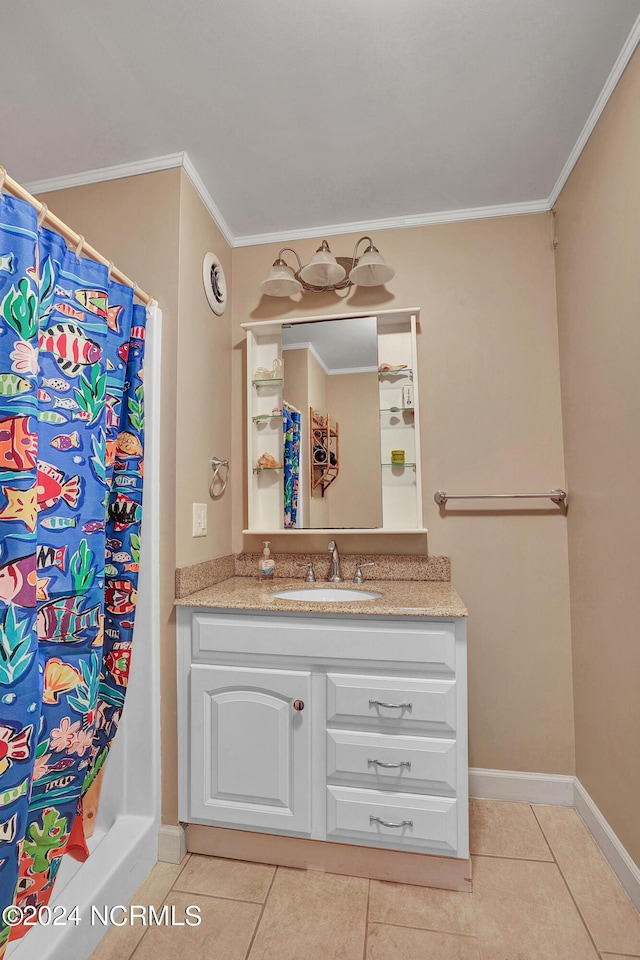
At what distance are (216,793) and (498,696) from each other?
1.16m

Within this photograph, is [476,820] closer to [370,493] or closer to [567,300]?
[370,493]

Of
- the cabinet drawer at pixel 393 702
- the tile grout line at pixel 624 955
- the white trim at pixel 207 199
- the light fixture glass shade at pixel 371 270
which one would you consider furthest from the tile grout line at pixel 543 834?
the white trim at pixel 207 199

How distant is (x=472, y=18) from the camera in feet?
4.39

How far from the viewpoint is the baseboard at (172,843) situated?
1665 mm

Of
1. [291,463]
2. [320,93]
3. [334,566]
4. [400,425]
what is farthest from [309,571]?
[320,93]

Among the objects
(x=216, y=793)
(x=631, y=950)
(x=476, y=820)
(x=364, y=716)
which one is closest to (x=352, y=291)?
(x=364, y=716)

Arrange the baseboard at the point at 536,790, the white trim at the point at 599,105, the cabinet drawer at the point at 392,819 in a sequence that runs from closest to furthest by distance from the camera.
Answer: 1. the white trim at the point at 599,105
2. the cabinet drawer at the point at 392,819
3. the baseboard at the point at 536,790

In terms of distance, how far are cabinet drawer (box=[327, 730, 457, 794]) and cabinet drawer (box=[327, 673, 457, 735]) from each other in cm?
4

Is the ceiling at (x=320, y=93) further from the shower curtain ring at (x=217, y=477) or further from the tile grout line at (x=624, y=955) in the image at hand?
the tile grout line at (x=624, y=955)

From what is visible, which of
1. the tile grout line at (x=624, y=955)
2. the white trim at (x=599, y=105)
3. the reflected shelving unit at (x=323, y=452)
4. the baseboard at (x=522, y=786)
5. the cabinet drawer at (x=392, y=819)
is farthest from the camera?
the reflected shelving unit at (x=323, y=452)

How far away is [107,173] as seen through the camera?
6.18 feet

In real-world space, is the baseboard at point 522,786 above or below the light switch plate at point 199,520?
below

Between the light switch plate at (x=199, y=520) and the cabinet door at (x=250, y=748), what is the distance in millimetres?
493

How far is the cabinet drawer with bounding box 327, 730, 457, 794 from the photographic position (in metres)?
1.51
